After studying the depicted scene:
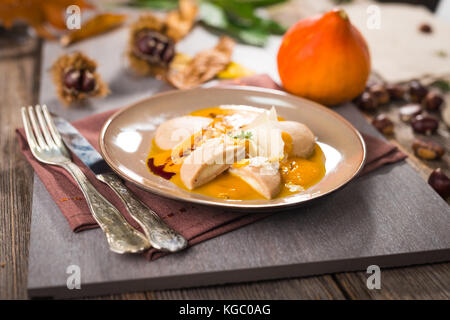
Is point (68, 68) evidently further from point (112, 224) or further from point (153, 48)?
point (112, 224)

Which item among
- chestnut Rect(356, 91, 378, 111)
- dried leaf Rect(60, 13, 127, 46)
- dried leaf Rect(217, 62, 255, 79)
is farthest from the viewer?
dried leaf Rect(60, 13, 127, 46)

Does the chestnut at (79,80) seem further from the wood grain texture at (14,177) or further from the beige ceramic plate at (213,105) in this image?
the beige ceramic plate at (213,105)

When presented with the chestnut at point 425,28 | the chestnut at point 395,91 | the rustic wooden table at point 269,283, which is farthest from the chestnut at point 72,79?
the chestnut at point 425,28

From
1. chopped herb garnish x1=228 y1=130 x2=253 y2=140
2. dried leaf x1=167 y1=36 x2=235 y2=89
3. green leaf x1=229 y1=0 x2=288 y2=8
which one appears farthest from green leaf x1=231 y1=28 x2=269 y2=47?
chopped herb garnish x1=228 y1=130 x2=253 y2=140

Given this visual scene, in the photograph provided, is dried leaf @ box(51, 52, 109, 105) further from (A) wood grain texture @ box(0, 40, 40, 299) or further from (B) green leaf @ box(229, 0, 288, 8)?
(B) green leaf @ box(229, 0, 288, 8)

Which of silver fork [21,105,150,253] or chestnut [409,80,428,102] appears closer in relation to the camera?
silver fork [21,105,150,253]

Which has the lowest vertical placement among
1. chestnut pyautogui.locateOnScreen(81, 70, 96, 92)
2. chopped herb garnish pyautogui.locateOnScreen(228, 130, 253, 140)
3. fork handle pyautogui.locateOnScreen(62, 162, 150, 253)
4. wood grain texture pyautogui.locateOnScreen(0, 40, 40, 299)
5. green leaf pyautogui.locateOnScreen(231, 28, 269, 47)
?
wood grain texture pyautogui.locateOnScreen(0, 40, 40, 299)

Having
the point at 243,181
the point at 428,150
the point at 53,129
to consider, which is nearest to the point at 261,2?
the point at 428,150
